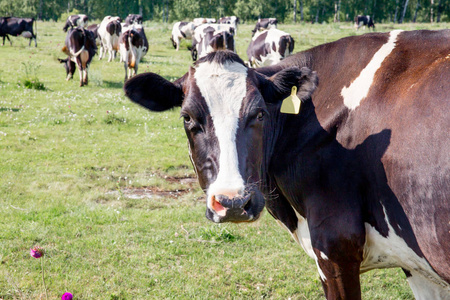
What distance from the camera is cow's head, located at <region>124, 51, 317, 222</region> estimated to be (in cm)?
243

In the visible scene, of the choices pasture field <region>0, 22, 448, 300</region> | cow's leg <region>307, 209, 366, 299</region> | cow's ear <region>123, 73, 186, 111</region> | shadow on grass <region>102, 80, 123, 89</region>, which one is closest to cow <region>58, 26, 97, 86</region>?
shadow on grass <region>102, 80, 123, 89</region>

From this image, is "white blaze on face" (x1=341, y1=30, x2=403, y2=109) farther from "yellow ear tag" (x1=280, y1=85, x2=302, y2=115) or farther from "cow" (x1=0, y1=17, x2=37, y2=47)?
"cow" (x1=0, y1=17, x2=37, y2=47)

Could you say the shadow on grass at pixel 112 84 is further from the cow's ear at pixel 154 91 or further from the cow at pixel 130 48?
the cow's ear at pixel 154 91

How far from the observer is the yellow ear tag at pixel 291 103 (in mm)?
2879

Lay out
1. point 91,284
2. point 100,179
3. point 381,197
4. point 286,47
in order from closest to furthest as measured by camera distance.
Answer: point 381,197 < point 91,284 < point 100,179 < point 286,47

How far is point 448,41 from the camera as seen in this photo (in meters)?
2.73

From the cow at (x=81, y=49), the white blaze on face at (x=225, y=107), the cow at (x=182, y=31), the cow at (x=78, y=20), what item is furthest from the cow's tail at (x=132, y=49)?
the cow at (x=78, y=20)

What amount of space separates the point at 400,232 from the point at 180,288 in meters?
2.34

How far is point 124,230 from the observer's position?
17.1ft

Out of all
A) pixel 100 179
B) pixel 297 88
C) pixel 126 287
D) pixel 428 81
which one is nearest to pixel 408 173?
pixel 428 81

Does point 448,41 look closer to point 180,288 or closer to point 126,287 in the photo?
point 180,288

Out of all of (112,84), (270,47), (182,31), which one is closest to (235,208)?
(112,84)

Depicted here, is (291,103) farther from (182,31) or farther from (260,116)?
A: (182,31)

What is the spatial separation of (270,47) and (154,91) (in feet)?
44.1
